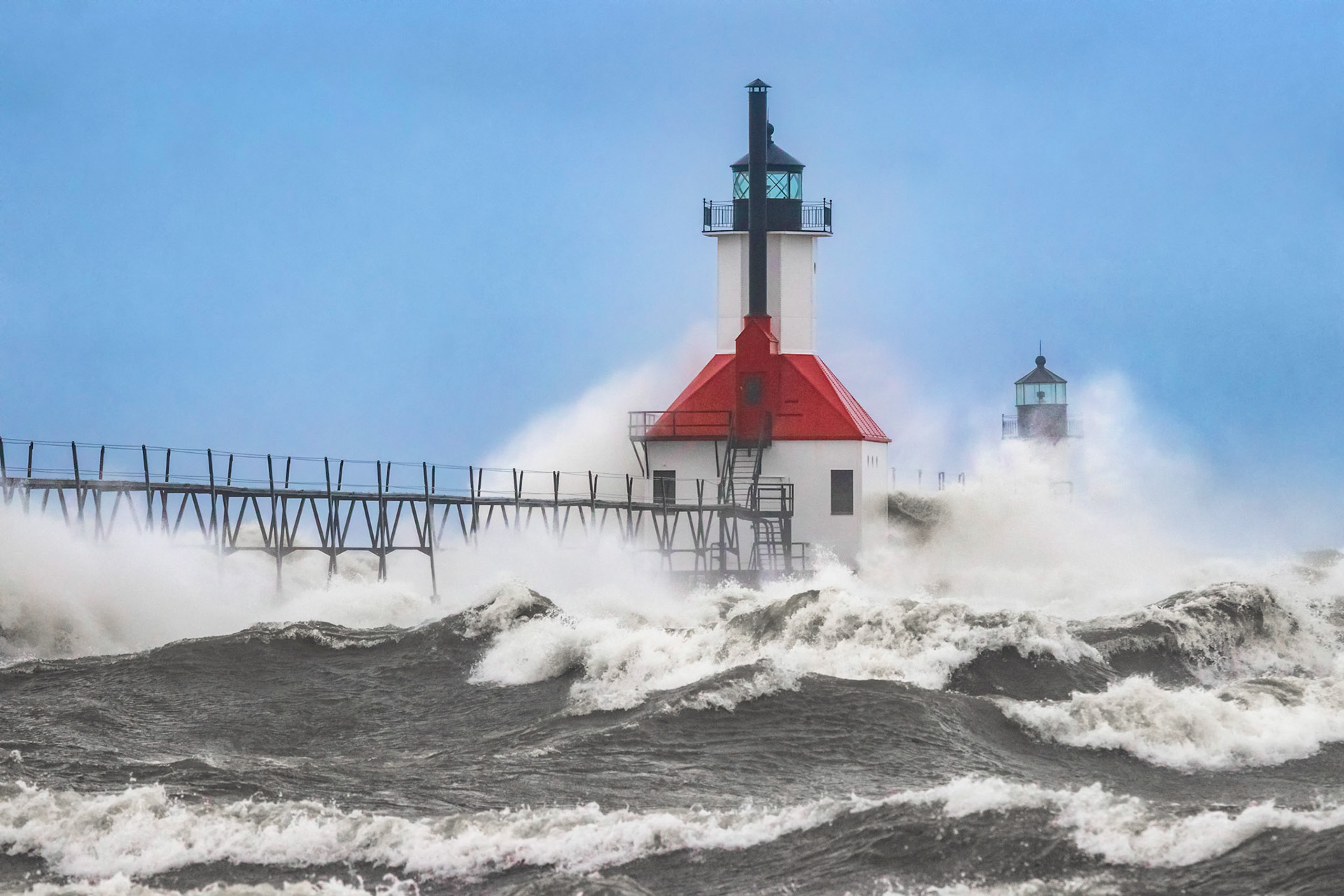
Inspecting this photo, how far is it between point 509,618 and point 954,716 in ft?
26.8

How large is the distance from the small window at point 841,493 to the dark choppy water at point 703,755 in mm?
18199

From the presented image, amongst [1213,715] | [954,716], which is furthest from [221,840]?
[1213,715]

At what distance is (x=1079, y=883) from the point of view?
10.4m

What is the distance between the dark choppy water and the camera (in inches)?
438

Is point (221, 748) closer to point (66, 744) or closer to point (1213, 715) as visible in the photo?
point (66, 744)

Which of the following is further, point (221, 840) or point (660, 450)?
point (660, 450)

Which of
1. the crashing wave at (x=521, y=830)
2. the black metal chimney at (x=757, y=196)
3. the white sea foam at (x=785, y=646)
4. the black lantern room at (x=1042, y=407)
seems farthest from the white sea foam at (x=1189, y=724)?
the black lantern room at (x=1042, y=407)

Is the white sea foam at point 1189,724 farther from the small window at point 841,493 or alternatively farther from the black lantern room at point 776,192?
the black lantern room at point 776,192

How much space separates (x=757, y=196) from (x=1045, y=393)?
13826 millimetres

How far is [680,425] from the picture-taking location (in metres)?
43.3

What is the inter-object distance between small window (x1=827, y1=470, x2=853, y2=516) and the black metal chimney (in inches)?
188

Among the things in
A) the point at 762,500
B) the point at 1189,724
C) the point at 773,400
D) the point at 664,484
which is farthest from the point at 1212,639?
the point at 664,484

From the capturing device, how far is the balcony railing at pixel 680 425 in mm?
42875

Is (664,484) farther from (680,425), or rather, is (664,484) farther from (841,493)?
(841,493)
